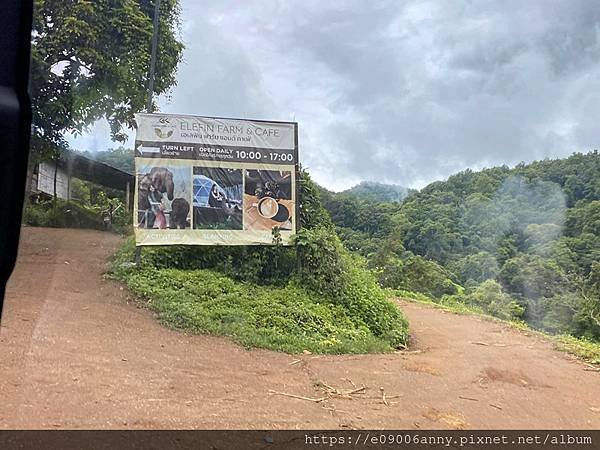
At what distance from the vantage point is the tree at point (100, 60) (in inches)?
388

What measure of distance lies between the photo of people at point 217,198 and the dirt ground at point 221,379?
179 centimetres

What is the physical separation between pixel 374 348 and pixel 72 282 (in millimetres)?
4731

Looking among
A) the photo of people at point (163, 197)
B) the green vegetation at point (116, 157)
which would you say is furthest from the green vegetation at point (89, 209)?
the photo of people at point (163, 197)

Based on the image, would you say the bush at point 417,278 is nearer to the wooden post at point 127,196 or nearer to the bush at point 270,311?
the wooden post at point 127,196

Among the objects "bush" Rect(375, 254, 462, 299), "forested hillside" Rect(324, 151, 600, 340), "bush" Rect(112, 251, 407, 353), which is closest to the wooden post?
"bush" Rect(112, 251, 407, 353)

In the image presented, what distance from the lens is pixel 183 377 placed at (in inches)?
194

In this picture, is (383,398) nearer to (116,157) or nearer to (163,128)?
(163,128)

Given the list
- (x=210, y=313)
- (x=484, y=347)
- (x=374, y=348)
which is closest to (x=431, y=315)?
(x=484, y=347)

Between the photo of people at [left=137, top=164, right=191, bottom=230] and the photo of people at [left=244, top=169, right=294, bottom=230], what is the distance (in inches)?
39.8

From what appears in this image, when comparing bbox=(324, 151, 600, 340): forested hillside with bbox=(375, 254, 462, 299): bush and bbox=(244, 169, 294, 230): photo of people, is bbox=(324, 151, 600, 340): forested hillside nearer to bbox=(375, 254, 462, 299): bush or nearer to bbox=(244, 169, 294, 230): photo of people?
bbox=(375, 254, 462, 299): bush

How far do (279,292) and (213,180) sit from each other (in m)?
2.15

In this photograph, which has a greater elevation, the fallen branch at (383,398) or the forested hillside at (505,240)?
the forested hillside at (505,240)

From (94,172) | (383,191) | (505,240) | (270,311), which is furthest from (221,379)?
(383,191)

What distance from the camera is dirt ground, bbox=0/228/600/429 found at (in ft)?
12.8
